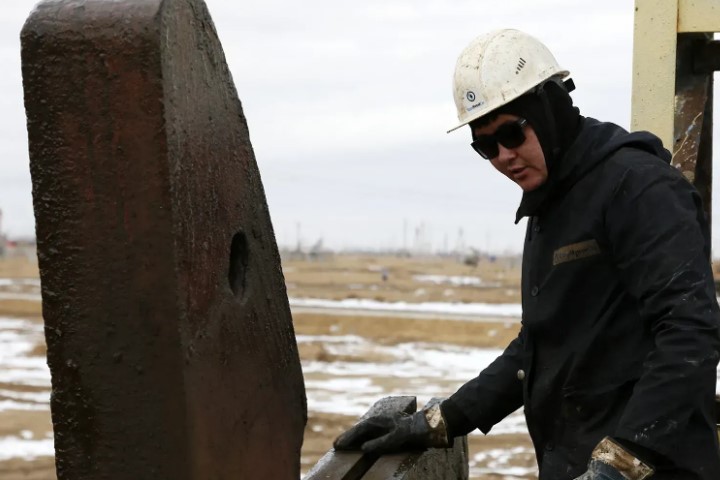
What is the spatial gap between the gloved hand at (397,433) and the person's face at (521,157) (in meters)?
1.01

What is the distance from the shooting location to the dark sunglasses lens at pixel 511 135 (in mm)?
2580

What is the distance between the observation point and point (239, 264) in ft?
6.65

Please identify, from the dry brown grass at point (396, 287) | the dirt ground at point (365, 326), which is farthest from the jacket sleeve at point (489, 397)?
the dry brown grass at point (396, 287)

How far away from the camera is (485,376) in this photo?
3279 mm

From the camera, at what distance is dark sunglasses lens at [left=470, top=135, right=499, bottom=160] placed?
2613 mm

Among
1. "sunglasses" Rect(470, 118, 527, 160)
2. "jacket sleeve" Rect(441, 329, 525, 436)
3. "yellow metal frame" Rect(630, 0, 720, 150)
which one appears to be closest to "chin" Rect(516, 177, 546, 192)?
"sunglasses" Rect(470, 118, 527, 160)

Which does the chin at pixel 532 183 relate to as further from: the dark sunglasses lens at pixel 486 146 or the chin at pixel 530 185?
the dark sunglasses lens at pixel 486 146

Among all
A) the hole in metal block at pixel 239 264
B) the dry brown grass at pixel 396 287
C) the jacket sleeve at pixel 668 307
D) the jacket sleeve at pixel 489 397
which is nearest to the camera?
the hole in metal block at pixel 239 264

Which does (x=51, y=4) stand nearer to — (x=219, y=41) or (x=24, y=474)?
(x=219, y=41)

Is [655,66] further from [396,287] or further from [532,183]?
[396,287]

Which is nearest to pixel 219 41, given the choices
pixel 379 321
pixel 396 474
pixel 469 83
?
pixel 469 83

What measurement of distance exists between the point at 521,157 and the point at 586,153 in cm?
18

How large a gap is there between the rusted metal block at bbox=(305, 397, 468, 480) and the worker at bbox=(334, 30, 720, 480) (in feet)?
1.42

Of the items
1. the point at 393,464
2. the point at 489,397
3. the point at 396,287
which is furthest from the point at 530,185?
the point at 396,287
